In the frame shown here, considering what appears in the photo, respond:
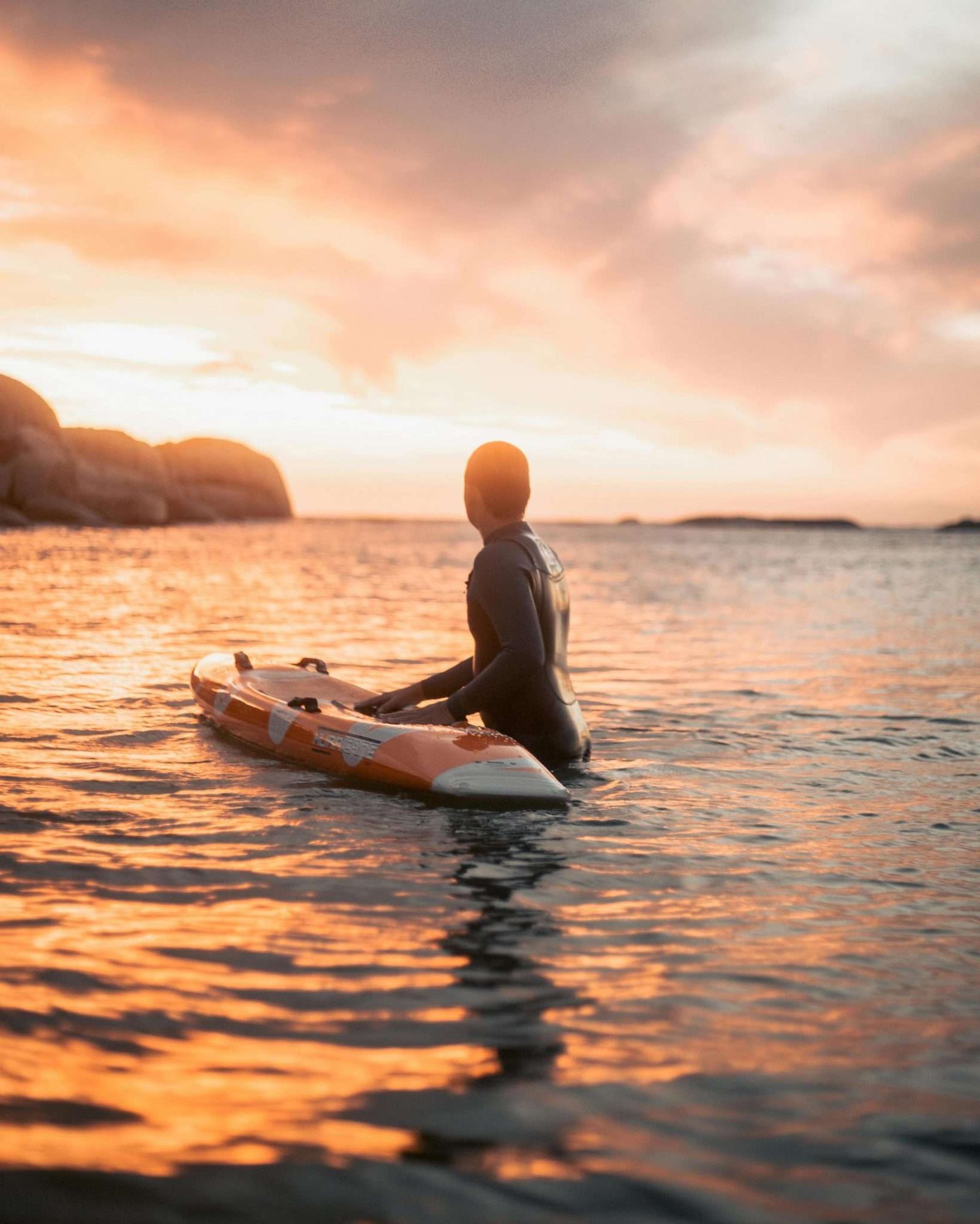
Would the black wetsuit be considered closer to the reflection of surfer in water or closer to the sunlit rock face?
the reflection of surfer in water

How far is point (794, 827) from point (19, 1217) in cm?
459

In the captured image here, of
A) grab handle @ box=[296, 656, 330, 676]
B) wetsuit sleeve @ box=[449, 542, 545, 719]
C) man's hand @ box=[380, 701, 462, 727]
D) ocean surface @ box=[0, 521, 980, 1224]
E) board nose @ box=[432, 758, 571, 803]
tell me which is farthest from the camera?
grab handle @ box=[296, 656, 330, 676]

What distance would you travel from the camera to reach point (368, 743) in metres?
6.81

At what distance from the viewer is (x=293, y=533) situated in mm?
94500

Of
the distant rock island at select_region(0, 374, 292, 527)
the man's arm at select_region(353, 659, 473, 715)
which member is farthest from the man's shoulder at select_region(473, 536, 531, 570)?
the distant rock island at select_region(0, 374, 292, 527)

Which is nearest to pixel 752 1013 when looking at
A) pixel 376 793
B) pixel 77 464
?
pixel 376 793

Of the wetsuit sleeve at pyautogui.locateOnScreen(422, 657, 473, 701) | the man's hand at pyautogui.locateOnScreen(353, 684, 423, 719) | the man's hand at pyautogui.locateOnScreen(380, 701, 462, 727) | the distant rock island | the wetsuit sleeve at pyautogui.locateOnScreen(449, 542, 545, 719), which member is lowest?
the man's hand at pyautogui.locateOnScreen(380, 701, 462, 727)

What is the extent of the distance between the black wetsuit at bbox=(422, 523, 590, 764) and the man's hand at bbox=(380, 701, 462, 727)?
0.13m

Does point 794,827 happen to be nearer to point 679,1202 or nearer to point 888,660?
point 679,1202

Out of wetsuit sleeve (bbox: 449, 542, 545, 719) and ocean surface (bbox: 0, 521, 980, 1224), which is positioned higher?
wetsuit sleeve (bbox: 449, 542, 545, 719)

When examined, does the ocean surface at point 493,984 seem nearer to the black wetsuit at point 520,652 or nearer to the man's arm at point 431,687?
the black wetsuit at point 520,652

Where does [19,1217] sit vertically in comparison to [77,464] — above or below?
below

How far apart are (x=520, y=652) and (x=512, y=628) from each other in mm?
147

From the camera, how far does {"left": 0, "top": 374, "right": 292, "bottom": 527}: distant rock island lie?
7112 centimetres
